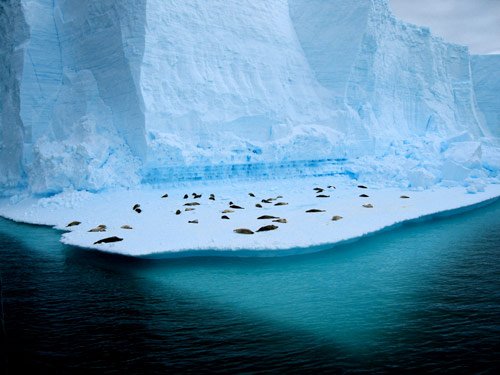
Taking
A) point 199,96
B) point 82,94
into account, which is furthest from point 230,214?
point 82,94

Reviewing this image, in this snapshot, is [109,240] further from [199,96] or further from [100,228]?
[199,96]

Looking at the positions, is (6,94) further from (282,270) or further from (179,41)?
(282,270)

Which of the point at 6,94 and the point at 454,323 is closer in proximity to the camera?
the point at 454,323

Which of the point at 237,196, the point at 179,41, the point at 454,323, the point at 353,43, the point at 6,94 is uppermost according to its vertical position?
A: the point at 353,43

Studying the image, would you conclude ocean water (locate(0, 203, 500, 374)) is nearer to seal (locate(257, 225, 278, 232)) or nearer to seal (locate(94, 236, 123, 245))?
seal (locate(94, 236, 123, 245))

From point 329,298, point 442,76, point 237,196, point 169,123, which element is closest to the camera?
point 329,298

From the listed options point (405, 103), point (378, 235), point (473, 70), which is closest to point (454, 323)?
point (378, 235)

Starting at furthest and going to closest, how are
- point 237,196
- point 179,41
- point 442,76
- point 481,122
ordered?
point 481,122 → point 442,76 → point 179,41 → point 237,196

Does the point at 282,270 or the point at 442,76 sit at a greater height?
the point at 442,76
